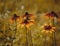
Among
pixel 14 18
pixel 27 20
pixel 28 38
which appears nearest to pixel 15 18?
pixel 14 18

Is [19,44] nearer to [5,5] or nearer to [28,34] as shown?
[28,34]

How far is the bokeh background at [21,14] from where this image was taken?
2.29 meters

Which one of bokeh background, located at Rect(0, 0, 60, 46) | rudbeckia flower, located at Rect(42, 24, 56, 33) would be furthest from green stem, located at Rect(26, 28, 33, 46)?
rudbeckia flower, located at Rect(42, 24, 56, 33)

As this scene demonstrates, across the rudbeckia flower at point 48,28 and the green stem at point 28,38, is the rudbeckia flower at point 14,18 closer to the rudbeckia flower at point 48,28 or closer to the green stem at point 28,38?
the green stem at point 28,38

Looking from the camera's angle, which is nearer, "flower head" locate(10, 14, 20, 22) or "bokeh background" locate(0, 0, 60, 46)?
"bokeh background" locate(0, 0, 60, 46)

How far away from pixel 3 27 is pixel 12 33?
0.46 feet

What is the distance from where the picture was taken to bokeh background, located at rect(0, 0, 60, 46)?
7.50ft

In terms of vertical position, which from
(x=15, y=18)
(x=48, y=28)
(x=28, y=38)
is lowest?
(x=28, y=38)

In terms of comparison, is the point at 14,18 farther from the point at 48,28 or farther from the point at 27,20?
the point at 48,28

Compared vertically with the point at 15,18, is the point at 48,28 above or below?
below

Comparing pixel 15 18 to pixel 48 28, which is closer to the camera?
pixel 48 28

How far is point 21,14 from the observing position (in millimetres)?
2424

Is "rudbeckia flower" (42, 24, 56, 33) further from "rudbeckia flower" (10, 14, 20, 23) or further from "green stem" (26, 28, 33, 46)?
"rudbeckia flower" (10, 14, 20, 23)

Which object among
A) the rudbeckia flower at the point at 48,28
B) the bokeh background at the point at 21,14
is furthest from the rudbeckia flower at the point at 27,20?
the rudbeckia flower at the point at 48,28
